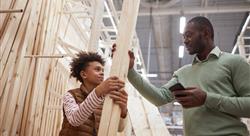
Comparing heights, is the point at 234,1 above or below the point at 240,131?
above

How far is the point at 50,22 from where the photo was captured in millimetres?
4223

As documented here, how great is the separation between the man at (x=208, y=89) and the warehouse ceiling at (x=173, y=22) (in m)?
6.05

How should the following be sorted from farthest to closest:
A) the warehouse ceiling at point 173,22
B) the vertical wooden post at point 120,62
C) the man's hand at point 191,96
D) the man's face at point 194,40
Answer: the warehouse ceiling at point 173,22 → the man's face at point 194,40 → the man's hand at point 191,96 → the vertical wooden post at point 120,62

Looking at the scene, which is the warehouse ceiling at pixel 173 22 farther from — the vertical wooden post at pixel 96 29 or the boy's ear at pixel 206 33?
the boy's ear at pixel 206 33

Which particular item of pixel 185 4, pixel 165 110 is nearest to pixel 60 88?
pixel 185 4

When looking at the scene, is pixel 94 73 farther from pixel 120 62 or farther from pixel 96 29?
pixel 120 62

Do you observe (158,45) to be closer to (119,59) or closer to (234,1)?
(234,1)

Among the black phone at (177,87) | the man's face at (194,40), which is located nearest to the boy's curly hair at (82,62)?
the man's face at (194,40)

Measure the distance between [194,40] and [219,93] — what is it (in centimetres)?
44

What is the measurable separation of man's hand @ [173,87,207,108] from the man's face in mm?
466

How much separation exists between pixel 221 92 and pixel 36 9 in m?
2.45

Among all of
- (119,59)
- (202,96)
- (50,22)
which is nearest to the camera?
(119,59)

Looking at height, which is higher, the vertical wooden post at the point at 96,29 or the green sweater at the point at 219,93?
the vertical wooden post at the point at 96,29

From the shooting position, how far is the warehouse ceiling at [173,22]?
29.0 feet
